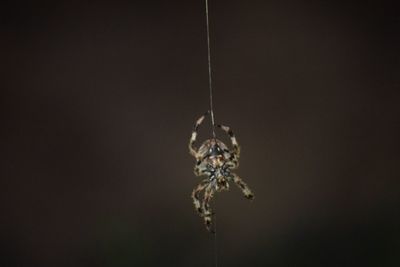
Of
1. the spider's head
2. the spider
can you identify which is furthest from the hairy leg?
the spider's head

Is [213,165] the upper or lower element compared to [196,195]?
upper

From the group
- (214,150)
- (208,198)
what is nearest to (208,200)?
(208,198)

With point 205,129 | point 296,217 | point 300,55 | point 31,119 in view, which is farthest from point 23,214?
point 300,55

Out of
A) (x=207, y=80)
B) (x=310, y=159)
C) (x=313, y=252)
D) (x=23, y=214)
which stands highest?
(x=207, y=80)

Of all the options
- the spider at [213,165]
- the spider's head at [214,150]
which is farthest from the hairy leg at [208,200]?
the spider's head at [214,150]

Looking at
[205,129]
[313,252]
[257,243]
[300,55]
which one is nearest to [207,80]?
[205,129]

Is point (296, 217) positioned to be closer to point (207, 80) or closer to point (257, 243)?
point (257, 243)

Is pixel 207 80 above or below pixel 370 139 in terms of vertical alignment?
above

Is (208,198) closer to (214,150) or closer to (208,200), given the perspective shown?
(208,200)

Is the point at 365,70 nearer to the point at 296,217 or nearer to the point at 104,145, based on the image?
the point at 296,217

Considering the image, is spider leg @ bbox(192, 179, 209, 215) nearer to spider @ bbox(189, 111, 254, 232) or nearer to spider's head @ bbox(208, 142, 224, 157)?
spider @ bbox(189, 111, 254, 232)
